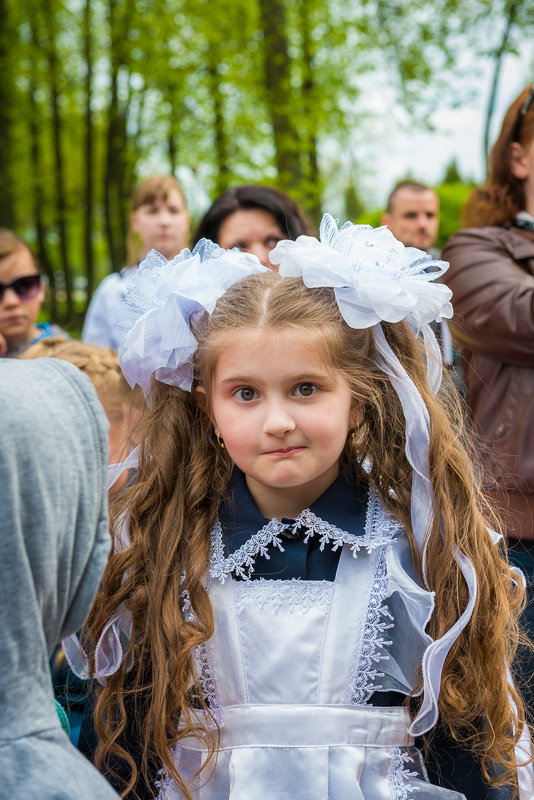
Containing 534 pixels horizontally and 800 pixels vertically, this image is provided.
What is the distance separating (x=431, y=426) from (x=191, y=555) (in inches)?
24.2

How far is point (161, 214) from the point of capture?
17.6 ft

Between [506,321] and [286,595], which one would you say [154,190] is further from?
[286,595]

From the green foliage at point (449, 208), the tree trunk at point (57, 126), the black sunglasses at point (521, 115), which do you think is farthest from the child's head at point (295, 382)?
the tree trunk at point (57, 126)

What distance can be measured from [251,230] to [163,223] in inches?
70.2

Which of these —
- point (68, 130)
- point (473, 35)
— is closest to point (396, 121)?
point (473, 35)

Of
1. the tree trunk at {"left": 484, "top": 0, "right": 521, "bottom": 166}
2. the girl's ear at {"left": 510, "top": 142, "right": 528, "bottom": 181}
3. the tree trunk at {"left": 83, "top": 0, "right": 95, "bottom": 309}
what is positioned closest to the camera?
the girl's ear at {"left": 510, "top": 142, "right": 528, "bottom": 181}

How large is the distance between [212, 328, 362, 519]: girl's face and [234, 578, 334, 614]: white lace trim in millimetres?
233

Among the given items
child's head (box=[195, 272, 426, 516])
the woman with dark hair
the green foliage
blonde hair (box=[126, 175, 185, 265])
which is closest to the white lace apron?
child's head (box=[195, 272, 426, 516])

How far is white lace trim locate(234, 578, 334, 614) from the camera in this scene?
1962 mm

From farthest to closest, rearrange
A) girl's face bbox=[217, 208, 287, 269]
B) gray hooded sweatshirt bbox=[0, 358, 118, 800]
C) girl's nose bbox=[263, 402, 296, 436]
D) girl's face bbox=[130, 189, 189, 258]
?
1. girl's face bbox=[130, 189, 189, 258]
2. girl's face bbox=[217, 208, 287, 269]
3. girl's nose bbox=[263, 402, 296, 436]
4. gray hooded sweatshirt bbox=[0, 358, 118, 800]

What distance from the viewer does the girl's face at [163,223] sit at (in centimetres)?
533

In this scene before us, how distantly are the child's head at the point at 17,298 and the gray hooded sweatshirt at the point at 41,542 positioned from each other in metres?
2.93

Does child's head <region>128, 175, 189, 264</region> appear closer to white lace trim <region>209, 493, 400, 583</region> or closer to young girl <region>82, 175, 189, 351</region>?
young girl <region>82, 175, 189, 351</region>

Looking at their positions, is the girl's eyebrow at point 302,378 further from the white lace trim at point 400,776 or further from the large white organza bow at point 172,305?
the white lace trim at point 400,776
